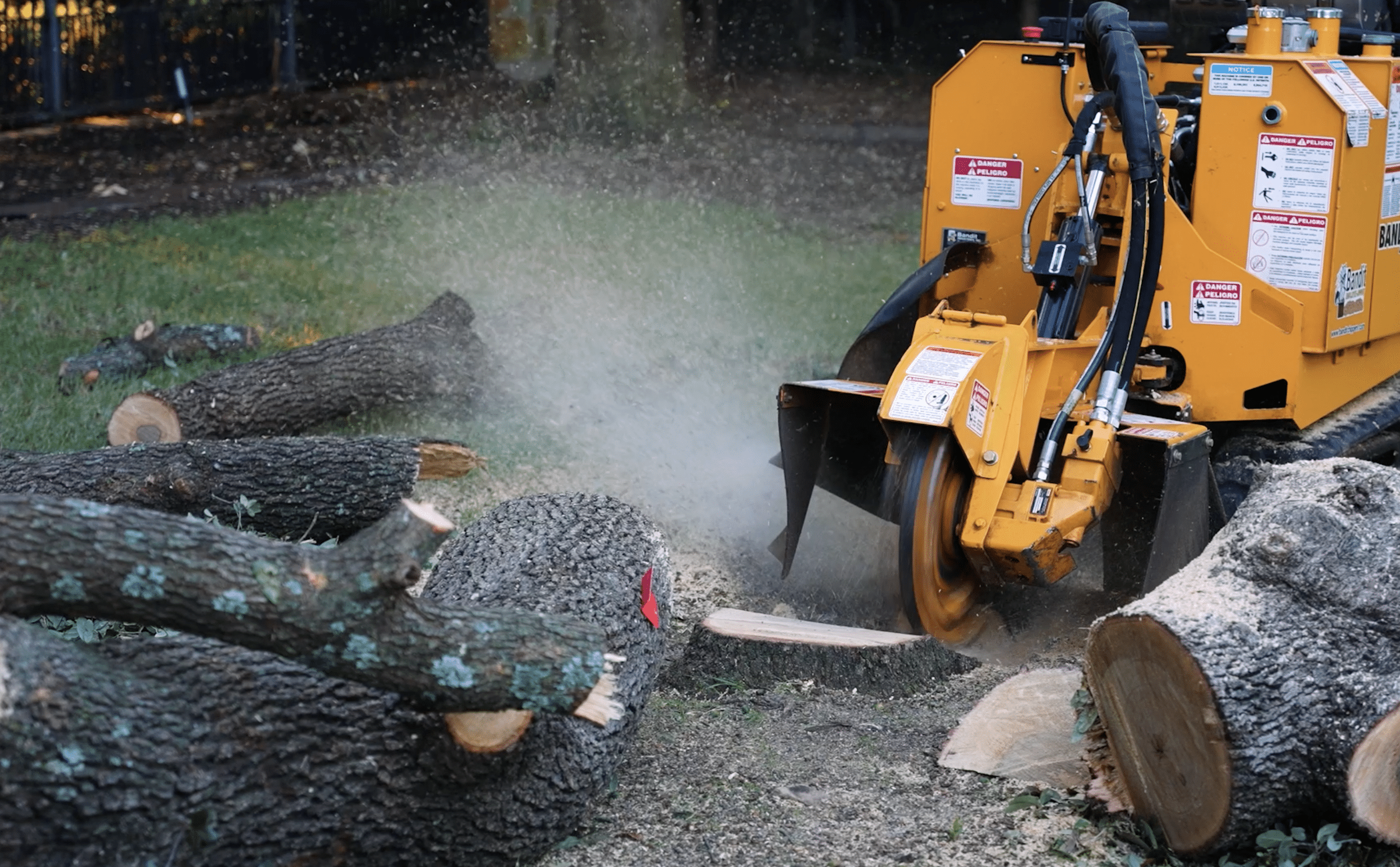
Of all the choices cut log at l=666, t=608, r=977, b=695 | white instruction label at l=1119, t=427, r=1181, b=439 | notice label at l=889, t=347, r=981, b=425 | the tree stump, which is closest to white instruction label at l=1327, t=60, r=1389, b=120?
white instruction label at l=1119, t=427, r=1181, b=439

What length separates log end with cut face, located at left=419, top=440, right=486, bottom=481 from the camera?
233 inches

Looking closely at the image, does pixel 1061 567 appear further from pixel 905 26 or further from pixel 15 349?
pixel 905 26

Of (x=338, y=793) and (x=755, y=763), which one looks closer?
(x=338, y=793)

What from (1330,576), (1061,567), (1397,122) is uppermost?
(1397,122)

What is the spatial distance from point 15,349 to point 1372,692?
23.0ft

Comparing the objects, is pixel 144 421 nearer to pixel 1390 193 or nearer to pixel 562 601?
pixel 562 601

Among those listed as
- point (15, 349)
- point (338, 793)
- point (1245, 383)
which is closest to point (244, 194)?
point (15, 349)

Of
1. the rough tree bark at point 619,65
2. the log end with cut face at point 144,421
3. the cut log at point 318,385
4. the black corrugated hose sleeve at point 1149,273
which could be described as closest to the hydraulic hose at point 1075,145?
the black corrugated hose sleeve at point 1149,273

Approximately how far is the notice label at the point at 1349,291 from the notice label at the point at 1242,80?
680mm

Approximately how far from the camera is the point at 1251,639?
3.43 meters

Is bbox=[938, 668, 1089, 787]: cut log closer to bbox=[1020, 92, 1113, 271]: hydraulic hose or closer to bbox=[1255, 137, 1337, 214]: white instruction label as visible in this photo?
bbox=[1020, 92, 1113, 271]: hydraulic hose

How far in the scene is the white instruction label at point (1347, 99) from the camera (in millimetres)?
4891

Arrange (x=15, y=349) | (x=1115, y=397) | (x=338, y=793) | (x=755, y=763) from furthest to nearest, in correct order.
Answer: (x=15, y=349) < (x=1115, y=397) < (x=755, y=763) < (x=338, y=793)

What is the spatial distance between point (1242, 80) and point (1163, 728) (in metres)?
2.55
